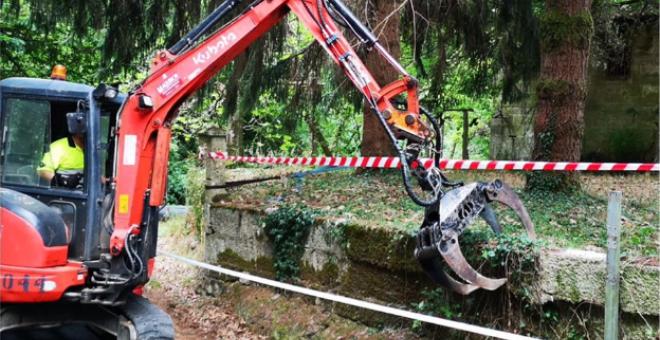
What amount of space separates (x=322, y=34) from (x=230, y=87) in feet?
17.9

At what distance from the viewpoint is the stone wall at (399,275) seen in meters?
3.93

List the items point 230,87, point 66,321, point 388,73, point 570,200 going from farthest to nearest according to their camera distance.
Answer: point 230,87
point 388,73
point 570,200
point 66,321

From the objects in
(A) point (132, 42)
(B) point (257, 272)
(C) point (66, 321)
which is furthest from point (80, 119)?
(A) point (132, 42)

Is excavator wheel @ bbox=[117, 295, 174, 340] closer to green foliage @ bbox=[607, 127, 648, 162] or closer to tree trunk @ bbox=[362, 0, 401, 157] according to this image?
tree trunk @ bbox=[362, 0, 401, 157]

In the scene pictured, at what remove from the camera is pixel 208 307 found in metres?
7.73

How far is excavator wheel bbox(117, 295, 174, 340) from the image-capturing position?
4.71 meters

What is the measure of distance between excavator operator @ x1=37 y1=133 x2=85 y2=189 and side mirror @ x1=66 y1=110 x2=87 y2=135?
24 cm

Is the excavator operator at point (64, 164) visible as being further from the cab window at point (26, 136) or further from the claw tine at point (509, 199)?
the claw tine at point (509, 199)

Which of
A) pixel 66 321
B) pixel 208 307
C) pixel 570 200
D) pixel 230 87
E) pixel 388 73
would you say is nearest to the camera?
pixel 66 321

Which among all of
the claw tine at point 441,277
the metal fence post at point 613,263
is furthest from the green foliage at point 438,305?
the metal fence post at point 613,263

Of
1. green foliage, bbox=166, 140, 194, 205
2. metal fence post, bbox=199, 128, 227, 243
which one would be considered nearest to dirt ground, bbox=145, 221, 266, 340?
metal fence post, bbox=199, 128, 227, 243

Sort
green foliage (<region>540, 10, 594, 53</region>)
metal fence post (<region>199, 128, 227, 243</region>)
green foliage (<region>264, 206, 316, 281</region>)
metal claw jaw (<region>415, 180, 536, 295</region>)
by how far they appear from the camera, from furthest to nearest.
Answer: metal fence post (<region>199, 128, 227, 243</region>) → green foliage (<region>540, 10, 594, 53</region>) → green foliage (<region>264, 206, 316, 281</region>) → metal claw jaw (<region>415, 180, 536, 295</region>)

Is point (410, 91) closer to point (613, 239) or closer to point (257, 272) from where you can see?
point (613, 239)

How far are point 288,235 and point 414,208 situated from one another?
5.07 ft
